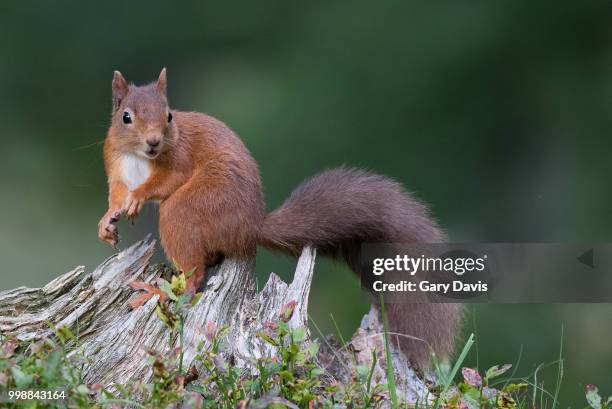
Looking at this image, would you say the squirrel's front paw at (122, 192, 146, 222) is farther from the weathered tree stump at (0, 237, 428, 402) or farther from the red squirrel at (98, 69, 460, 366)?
the weathered tree stump at (0, 237, 428, 402)

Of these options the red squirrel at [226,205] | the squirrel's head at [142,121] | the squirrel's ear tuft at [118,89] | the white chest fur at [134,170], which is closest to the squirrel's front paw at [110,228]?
the red squirrel at [226,205]

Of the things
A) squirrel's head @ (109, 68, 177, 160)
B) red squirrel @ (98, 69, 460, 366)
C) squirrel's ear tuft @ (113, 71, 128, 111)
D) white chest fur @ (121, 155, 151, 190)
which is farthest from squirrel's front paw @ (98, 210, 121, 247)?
squirrel's ear tuft @ (113, 71, 128, 111)

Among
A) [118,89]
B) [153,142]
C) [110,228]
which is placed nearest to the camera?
[153,142]

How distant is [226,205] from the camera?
314 centimetres

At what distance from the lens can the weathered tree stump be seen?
271 cm

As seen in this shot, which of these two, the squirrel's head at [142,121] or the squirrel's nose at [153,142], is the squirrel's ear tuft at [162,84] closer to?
the squirrel's head at [142,121]

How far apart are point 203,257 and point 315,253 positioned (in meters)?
0.36

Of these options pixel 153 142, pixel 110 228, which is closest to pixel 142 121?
pixel 153 142

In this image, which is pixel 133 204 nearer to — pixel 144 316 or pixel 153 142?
pixel 153 142

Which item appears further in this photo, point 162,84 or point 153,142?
point 162,84

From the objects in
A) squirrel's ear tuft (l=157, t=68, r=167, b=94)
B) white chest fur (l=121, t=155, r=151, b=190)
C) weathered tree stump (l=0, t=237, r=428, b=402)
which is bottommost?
weathered tree stump (l=0, t=237, r=428, b=402)

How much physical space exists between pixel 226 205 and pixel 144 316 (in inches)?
19.1

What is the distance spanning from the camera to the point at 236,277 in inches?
121

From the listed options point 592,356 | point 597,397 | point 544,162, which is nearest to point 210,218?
point 597,397
